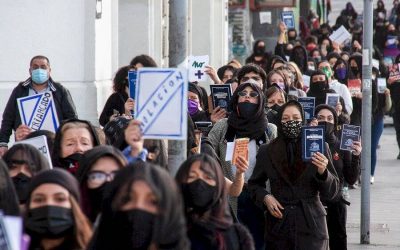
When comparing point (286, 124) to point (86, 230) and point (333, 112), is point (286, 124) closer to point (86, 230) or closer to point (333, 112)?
point (333, 112)

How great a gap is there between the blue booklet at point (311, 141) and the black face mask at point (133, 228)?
4.05m

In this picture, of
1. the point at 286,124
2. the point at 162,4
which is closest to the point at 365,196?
the point at 286,124

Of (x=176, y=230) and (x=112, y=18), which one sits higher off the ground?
(x=112, y=18)

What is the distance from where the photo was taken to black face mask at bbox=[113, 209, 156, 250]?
605cm

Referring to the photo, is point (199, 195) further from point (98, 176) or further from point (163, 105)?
point (163, 105)

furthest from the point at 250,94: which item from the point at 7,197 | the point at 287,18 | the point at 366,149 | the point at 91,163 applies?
the point at 287,18

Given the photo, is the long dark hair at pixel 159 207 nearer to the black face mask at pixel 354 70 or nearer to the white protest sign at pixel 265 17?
the black face mask at pixel 354 70

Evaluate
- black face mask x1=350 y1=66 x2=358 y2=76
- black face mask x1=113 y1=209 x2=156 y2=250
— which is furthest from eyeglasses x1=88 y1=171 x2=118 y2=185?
black face mask x1=350 y1=66 x2=358 y2=76

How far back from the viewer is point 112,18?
15586mm

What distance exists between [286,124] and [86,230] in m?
4.25

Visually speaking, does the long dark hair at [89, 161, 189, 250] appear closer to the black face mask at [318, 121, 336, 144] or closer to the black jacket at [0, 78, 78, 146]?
the black jacket at [0, 78, 78, 146]

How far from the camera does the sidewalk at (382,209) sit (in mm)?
14609

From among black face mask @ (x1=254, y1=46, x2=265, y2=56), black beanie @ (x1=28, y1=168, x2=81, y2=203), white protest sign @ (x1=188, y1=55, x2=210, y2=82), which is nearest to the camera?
black beanie @ (x1=28, y1=168, x2=81, y2=203)

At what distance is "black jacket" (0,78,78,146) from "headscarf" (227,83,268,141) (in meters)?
1.54
